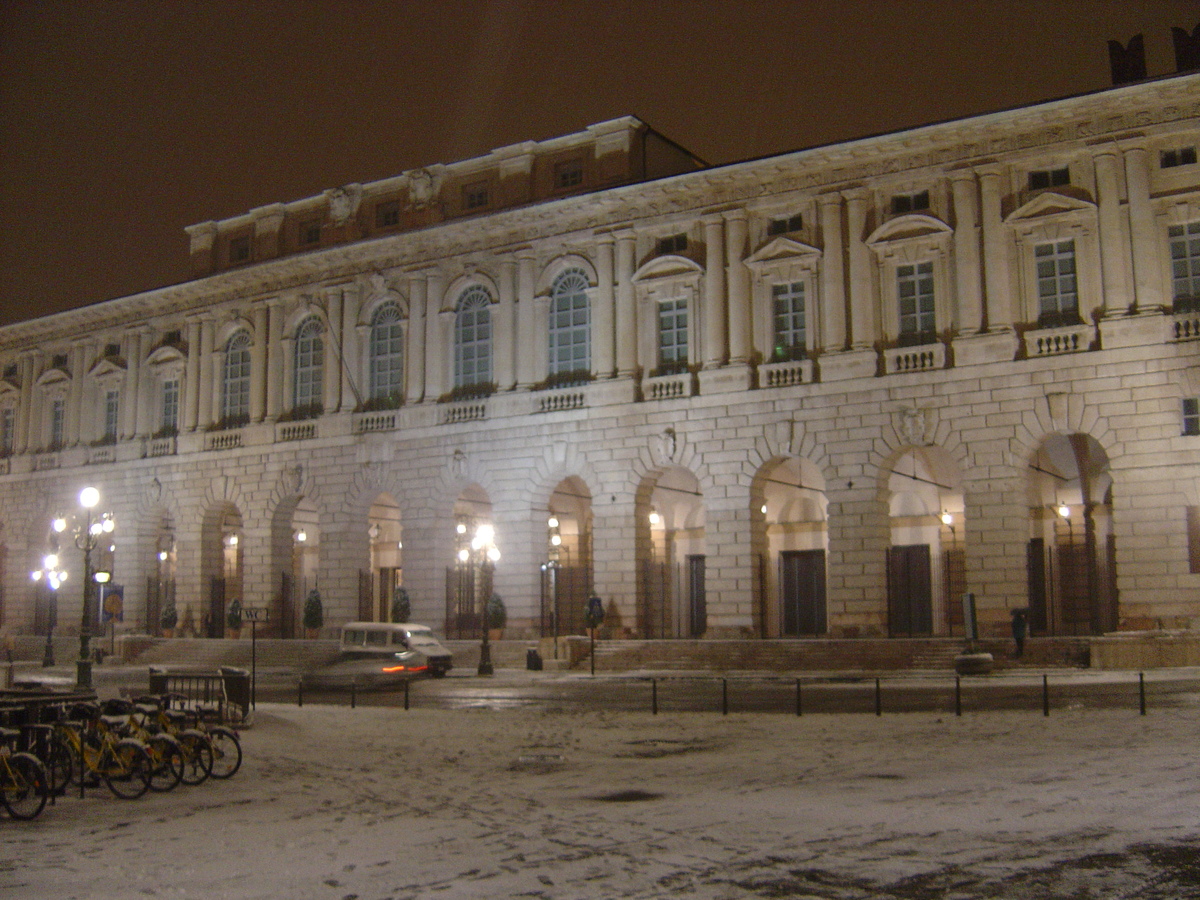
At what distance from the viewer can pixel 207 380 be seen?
1876 inches

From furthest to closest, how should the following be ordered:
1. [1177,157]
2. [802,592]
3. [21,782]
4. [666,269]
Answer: [802,592] → [666,269] → [1177,157] → [21,782]

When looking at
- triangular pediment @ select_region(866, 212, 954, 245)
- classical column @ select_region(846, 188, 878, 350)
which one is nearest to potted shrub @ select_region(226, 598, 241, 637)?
classical column @ select_region(846, 188, 878, 350)

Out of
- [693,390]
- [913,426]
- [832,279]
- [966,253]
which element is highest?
[966,253]

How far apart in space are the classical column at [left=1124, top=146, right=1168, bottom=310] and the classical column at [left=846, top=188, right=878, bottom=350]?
703 cm

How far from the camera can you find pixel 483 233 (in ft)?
136

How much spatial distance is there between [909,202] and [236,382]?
1076 inches

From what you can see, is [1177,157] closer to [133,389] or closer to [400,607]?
[400,607]

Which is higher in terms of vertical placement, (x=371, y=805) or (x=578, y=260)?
(x=578, y=260)

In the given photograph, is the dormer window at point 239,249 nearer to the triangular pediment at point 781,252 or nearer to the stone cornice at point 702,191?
the stone cornice at point 702,191

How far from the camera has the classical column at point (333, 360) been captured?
43969 mm

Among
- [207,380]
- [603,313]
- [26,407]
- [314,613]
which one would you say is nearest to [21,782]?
[603,313]

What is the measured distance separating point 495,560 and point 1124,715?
2368 cm

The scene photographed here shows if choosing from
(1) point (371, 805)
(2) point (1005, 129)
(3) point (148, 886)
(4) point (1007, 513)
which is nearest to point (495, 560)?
(4) point (1007, 513)

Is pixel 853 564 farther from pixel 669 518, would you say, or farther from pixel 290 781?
pixel 290 781
